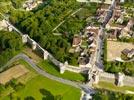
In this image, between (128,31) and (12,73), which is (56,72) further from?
(128,31)

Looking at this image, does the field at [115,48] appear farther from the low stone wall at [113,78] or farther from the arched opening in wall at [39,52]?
the arched opening in wall at [39,52]

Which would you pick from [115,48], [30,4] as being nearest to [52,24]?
[115,48]

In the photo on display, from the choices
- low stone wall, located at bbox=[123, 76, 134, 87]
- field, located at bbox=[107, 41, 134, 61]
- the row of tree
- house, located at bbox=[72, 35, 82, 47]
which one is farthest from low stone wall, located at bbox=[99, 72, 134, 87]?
house, located at bbox=[72, 35, 82, 47]

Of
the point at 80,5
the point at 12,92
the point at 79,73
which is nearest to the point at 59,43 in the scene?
the point at 79,73

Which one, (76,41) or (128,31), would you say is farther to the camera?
(128,31)

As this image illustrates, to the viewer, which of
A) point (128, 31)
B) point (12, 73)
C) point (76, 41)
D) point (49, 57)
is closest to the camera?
point (12, 73)

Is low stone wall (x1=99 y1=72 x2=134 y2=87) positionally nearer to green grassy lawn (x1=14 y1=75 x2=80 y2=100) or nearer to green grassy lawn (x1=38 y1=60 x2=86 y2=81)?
green grassy lawn (x1=38 y1=60 x2=86 y2=81)

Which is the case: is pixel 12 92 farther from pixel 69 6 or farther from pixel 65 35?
pixel 69 6
